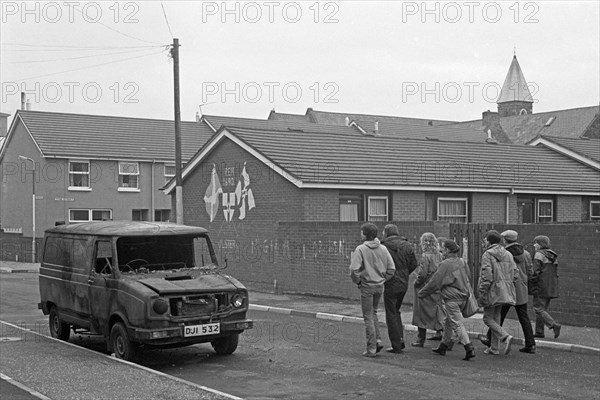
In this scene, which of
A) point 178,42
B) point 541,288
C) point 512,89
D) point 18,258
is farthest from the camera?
point 512,89

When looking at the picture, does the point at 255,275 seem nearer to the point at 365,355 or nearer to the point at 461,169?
the point at 461,169

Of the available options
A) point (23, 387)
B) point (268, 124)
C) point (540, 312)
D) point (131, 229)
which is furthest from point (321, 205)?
point (268, 124)

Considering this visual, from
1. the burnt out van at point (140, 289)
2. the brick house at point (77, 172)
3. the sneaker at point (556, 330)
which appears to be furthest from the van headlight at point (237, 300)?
the brick house at point (77, 172)

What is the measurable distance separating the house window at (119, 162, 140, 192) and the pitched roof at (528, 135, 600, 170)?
21.5m

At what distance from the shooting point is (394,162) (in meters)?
25.3

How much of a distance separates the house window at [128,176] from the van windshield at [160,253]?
31703 mm

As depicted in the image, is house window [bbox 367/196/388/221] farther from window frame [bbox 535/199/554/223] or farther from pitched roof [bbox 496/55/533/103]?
pitched roof [bbox 496/55/533/103]

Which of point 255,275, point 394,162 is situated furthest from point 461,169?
point 255,275

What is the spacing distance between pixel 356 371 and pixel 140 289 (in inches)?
121

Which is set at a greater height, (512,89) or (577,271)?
(512,89)

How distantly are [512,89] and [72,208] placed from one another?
6934cm

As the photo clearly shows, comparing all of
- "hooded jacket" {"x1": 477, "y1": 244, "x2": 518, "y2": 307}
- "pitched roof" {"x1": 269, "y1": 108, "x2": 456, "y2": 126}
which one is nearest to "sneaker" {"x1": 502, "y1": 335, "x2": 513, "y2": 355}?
"hooded jacket" {"x1": 477, "y1": 244, "x2": 518, "y2": 307}

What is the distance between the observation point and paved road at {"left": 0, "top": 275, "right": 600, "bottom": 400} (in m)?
9.06

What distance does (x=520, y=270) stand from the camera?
39.2 ft
